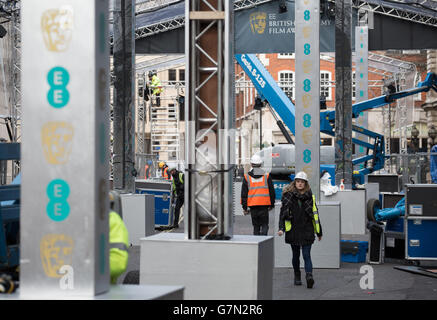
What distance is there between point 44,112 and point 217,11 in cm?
441

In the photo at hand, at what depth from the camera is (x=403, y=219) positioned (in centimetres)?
1716

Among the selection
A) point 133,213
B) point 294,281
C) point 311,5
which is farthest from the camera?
point 133,213

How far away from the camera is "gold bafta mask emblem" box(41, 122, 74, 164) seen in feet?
17.6

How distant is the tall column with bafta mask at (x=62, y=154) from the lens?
5.35 meters

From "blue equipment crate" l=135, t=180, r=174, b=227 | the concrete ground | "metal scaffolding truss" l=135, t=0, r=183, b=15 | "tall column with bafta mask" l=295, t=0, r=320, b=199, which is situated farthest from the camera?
"metal scaffolding truss" l=135, t=0, r=183, b=15

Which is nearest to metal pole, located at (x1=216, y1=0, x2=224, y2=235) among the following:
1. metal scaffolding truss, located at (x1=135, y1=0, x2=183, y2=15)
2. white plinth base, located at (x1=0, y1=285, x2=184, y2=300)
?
white plinth base, located at (x1=0, y1=285, x2=184, y2=300)

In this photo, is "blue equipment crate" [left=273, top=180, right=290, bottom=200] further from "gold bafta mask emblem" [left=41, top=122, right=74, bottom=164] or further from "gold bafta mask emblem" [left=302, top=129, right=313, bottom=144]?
"gold bafta mask emblem" [left=41, top=122, right=74, bottom=164]

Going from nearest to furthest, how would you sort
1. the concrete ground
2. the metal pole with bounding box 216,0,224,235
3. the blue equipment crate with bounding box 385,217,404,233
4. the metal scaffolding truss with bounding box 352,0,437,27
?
the metal pole with bounding box 216,0,224,235
the concrete ground
the blue equipment crate with bounding box 385,217,404,233
the metal scaffolding truss with bounding box 352,0,437,27

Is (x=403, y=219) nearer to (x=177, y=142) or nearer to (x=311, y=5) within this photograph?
(x=311, y=5)

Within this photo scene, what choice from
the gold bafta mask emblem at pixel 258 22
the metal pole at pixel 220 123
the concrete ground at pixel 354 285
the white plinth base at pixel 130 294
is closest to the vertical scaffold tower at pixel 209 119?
the metal pole at pixel 220 123

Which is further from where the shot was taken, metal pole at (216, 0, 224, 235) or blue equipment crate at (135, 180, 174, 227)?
blue equipment crate at (135, 180, 174, 227)

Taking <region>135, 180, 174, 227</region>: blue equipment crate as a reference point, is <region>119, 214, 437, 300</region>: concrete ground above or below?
below

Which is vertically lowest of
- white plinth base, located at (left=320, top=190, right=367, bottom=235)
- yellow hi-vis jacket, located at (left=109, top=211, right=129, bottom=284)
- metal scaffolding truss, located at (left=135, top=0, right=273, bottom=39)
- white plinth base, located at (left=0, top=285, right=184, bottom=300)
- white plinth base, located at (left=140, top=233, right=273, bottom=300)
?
white plinth base, located at (left=320, top=190, right=367, bottom=235)
